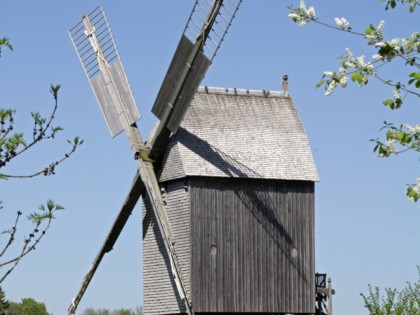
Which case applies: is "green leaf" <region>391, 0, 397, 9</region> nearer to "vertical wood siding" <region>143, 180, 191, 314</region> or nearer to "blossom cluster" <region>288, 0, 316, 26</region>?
"blossom cluster" <region>288, 0, 316, 26</region>

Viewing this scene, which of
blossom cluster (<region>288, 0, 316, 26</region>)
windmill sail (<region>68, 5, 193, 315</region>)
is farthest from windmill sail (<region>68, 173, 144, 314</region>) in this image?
blossom cluster (<region>288, 0, 316, 26</region>)

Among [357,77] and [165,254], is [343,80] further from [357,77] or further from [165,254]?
[165,254]

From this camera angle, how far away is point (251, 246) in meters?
27.7

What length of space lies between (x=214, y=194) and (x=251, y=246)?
65.7 inches

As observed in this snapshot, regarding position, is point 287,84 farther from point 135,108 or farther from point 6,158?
point 6,158

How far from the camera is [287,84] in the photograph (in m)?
30.8

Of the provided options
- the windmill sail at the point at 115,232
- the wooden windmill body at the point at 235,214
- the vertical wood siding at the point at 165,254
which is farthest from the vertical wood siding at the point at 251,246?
the windmill sail at the point at 115,232

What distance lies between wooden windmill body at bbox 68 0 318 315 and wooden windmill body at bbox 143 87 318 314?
0.03 m

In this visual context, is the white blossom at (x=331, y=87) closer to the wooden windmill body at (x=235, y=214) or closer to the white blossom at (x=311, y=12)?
the white blossom at (x=311, y=12)

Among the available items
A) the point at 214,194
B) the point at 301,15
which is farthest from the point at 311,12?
the point at 214,194

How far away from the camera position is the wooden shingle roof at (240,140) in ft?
91.1

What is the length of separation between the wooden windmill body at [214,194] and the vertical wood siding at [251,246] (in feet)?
0.09

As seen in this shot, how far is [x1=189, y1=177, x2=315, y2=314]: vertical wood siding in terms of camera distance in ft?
89.2

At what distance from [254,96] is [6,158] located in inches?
887
